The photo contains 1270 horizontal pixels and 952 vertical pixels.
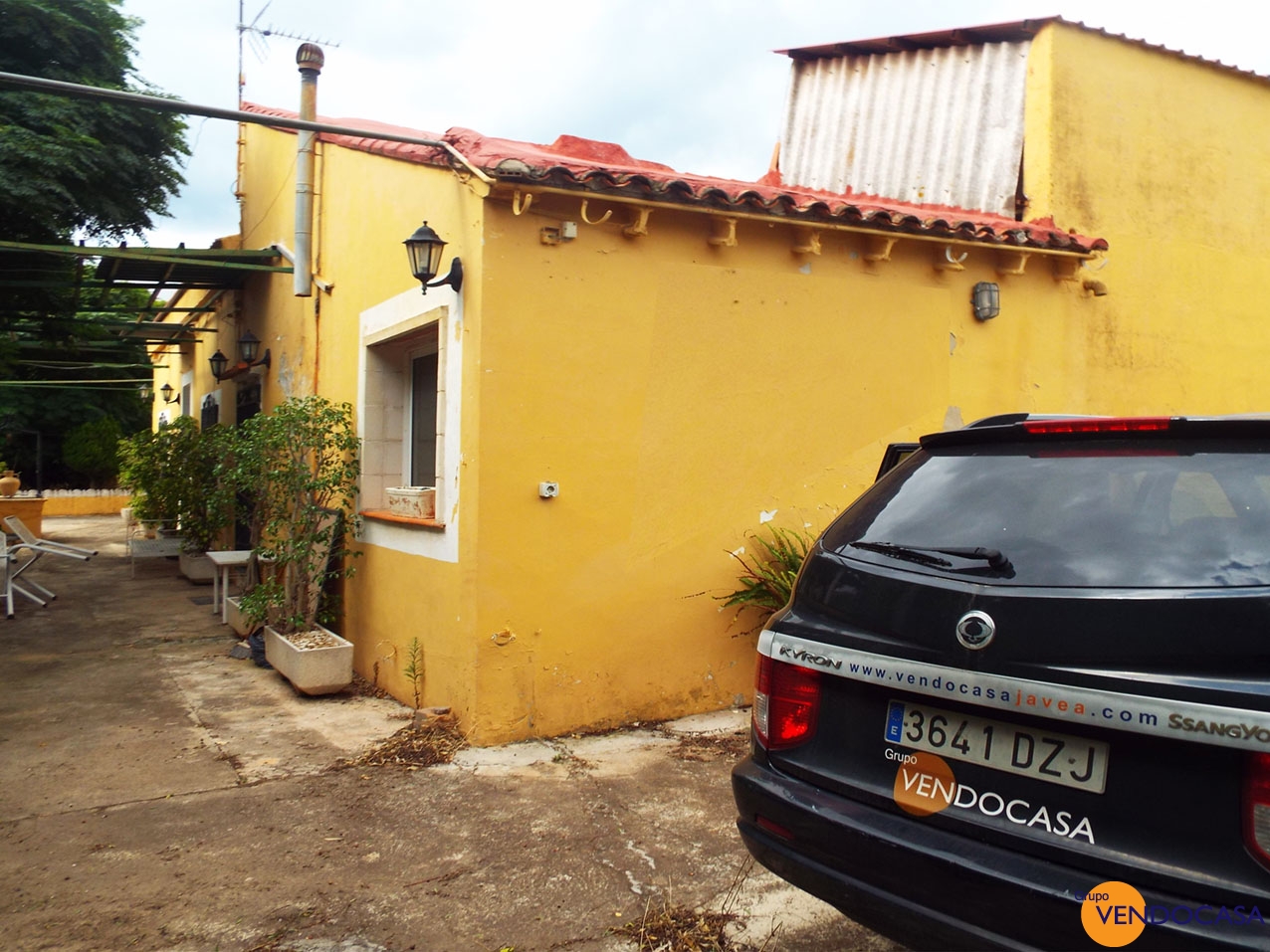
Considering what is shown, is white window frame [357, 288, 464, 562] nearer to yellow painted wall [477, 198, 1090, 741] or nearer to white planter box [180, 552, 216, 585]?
yellow painted wall [477, 198, 1090, 741]

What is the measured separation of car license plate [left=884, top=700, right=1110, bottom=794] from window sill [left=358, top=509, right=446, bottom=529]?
3.76 m

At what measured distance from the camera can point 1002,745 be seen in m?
Result: 2.15

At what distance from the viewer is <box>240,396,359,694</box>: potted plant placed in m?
6.91

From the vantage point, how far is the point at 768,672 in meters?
2.67

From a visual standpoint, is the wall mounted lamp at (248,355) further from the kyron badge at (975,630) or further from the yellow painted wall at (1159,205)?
the kyron badge at (975,630)

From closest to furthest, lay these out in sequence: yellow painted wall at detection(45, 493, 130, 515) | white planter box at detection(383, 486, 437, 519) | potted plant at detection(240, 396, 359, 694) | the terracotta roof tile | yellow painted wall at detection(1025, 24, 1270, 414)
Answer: the terracotta roof tile
white planter box at detection(383, 486, 437, 519)
potted plant at detection(240, 396, 359, 694)
yellow painted wall at detection(1025, 24, 1270, 414)
yellow painted wall at detection(45, 493, 130, 515)

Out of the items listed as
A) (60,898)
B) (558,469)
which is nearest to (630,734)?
(558,469)

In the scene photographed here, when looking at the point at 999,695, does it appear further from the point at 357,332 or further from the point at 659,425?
the point at 357,332

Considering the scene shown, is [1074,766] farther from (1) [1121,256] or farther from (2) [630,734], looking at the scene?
(1) [1121,256]

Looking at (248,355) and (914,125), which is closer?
(914,125)

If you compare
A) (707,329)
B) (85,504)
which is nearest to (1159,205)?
(707,329)

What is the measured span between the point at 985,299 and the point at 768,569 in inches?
106

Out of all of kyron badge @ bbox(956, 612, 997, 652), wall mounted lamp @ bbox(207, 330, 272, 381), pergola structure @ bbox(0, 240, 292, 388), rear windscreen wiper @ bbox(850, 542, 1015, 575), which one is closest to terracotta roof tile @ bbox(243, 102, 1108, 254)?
pergola structure @ bbox(0, 240, 292, 388)

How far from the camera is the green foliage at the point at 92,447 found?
1014 inches
